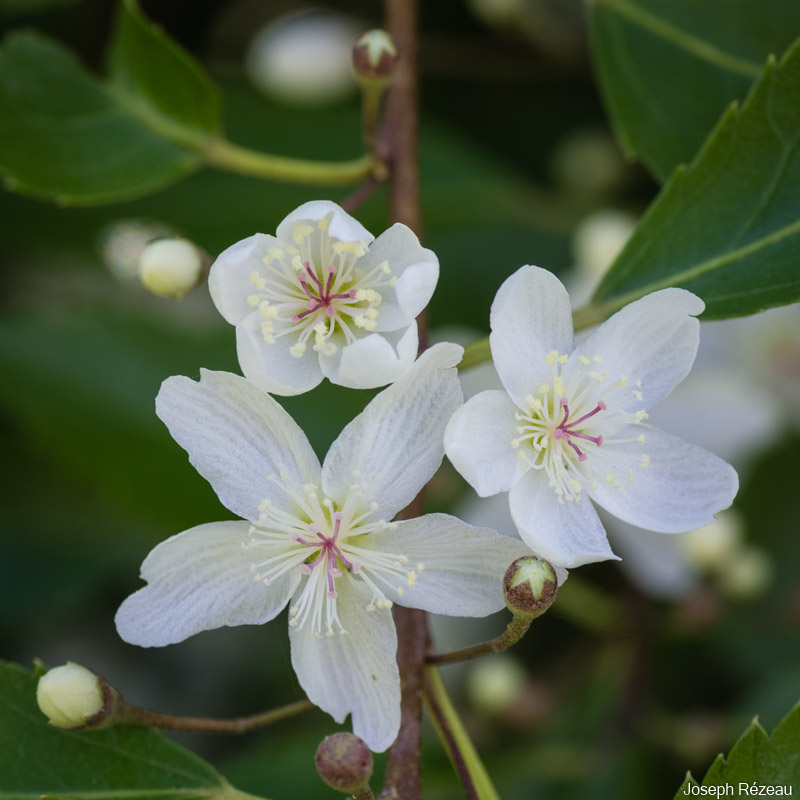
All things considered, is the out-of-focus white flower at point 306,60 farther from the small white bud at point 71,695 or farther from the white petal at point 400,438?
the small white bud at point 71,695

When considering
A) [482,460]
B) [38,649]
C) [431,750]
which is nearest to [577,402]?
[482,460]

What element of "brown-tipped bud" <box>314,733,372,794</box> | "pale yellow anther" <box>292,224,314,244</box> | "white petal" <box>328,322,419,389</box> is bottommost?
"brown-tipped bud" <box>314,733,372,794</box>

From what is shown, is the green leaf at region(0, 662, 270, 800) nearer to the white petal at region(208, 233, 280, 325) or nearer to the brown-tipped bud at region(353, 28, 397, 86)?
the white petal at region(208, 233, 280, 325)

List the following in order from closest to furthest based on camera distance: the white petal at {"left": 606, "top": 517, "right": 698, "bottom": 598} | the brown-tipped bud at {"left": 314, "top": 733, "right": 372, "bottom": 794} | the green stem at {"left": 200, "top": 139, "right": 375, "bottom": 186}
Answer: the brown-tipped bud at {"left": 314, "top": 733, "right": 372, "bottom": 794}, the green stem at {"left": 200, "top": 139, "right": 375, "bottom": 186}, the white petal at {"left": 606, "top": 517, "right": 698, "bottom": 598}

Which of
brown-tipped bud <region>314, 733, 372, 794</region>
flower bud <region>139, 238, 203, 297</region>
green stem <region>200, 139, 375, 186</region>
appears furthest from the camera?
green stem <region>200, 139, 375, 186</region>

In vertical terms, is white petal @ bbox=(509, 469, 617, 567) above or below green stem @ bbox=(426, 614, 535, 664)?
above

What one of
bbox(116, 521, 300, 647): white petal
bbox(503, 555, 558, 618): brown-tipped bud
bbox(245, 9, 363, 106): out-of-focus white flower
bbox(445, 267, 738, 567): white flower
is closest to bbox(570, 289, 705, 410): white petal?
bbox(445, 267, 738, 567): white flower

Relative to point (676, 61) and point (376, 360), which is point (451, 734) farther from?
point (676, 61)
